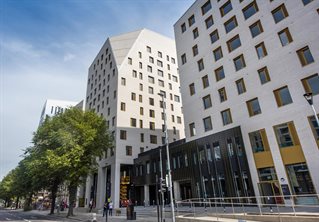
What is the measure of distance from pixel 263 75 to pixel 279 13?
22.1 ft

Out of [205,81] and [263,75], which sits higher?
[205,81]

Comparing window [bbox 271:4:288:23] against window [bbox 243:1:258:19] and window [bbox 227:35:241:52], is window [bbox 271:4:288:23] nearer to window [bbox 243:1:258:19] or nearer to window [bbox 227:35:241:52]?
window [bbox 243:1:258:19]

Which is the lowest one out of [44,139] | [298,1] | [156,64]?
[44,139]

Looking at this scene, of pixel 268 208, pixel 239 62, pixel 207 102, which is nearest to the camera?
pixel 268 208

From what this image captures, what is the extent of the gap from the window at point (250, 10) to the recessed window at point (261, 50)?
14.4ft

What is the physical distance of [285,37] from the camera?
2200cm

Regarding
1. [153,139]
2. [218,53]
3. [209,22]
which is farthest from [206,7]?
[153,139]

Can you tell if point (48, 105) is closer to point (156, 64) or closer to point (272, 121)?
point (156, 64)

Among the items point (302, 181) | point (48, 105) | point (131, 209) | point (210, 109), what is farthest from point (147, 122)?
point (48, 105)

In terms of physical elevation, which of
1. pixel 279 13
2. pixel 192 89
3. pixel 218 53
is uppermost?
pixel 279 13

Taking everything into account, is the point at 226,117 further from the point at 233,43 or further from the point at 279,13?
the point at 279,13

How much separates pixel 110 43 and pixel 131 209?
39.2 metres

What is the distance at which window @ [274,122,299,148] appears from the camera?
19583 mm

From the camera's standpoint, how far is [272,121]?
21.2 metres
